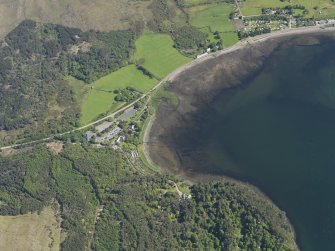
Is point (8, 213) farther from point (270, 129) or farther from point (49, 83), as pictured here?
point (270, 129)

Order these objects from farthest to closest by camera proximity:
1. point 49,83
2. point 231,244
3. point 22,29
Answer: point 22,29
point 49,83
point 231,244

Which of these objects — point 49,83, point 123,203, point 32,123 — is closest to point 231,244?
point 123,203

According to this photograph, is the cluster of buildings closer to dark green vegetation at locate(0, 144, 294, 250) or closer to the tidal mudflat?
dark green vegetation at locate(0, 144, 294, 250)

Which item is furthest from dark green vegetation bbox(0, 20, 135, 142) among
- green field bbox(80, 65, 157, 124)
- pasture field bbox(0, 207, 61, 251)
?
pasture field bbox(0, 207, 61, 251)

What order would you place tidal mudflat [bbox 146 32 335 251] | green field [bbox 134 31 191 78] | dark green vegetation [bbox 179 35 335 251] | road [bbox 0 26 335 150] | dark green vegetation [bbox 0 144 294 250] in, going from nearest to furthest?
dark green vegetation [bbox 0 144 294 250] < dark green vegetation [bbox 179 35 335 251] < tidal mudflat [bbox 146 32 335 251] < road [bbox 0 26 335 150] < green field [bbox 134 31 191 78]

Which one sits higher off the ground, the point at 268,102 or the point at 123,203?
the point at 268,102

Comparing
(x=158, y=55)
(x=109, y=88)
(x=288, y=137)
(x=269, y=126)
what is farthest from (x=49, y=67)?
(x=288, y=137)

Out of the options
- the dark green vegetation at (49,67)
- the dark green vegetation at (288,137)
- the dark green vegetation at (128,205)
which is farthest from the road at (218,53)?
the dark green vegetation at (128,205)
